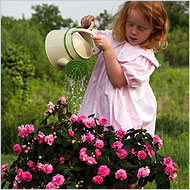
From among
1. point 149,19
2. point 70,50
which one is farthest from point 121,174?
point 149,19

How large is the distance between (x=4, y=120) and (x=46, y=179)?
2484 millimetres

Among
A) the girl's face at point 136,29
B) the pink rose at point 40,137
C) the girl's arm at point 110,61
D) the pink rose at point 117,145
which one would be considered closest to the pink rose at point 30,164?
the pink rose at point 40,137

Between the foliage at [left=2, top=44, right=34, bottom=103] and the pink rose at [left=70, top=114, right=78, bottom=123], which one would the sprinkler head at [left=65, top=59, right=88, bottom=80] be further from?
the foliage at [left=2, top=44, right=34, bottom=103]

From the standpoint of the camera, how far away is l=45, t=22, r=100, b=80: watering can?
2.03 metres

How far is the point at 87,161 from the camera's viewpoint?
1.46 meters

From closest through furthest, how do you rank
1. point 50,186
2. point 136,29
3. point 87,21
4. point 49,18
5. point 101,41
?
point 50,186
point 101,41
point 136,29
point 87,21
point 49,18

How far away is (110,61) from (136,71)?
17cm

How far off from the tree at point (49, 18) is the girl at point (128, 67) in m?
6.00

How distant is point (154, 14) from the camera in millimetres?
2076

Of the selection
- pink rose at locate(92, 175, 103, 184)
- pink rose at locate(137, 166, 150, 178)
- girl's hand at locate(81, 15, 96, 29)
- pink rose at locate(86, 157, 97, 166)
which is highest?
girl's hand at locate(81, 15, 96, 29)

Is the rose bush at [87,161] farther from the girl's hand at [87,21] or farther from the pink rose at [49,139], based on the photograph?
the girl's hand at [87,21]

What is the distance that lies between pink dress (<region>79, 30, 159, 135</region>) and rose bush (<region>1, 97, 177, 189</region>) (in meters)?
0.47

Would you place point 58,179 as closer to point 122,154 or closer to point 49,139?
point 49,139

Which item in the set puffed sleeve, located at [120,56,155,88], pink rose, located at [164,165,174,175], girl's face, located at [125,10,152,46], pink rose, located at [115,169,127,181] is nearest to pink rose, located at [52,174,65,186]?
pink rose, located at [115,169,127,181]
